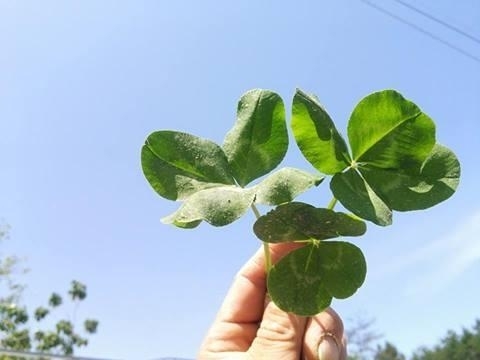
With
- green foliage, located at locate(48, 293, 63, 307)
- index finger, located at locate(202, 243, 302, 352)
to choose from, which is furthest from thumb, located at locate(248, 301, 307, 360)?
green foliage, located at locate(48, 293, 63, 307)

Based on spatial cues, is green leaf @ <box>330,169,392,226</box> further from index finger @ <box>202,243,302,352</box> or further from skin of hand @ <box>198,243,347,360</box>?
index finger @ <box>202,243,302,352</box>

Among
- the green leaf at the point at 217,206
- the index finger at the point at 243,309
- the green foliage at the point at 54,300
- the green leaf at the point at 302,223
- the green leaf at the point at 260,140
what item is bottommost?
the green foliage at the point at 54,300

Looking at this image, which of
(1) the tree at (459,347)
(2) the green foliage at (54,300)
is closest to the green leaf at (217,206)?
(2) the green foliage at (54,300)

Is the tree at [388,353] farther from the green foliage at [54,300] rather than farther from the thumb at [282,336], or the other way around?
the thumb at [282,336]

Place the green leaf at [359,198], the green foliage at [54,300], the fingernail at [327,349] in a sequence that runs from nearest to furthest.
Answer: the green leaf at [359,198]
the fingernail at [327,349]
the green foliage at [54,300]

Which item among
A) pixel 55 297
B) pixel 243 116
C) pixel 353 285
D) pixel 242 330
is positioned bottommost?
pixel 55 297

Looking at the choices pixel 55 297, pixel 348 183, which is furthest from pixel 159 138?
pixel 55 297

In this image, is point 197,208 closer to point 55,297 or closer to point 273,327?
point 273,327
